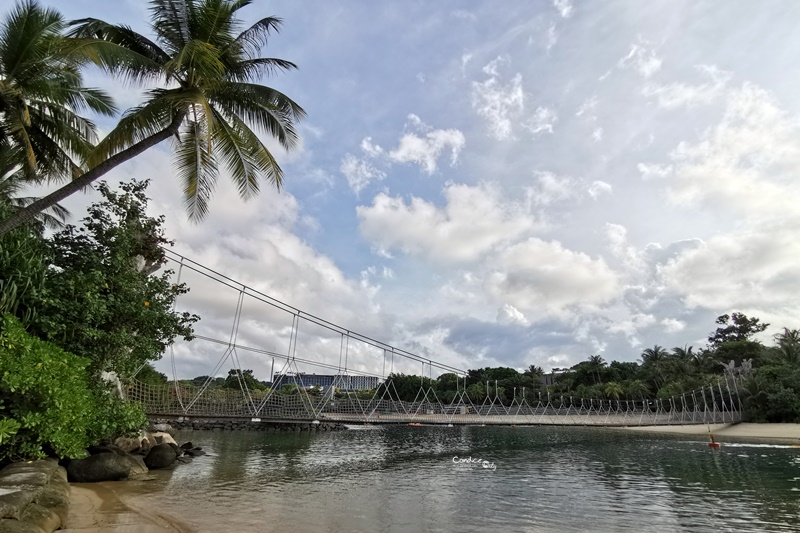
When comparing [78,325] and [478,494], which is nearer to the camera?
[78,325]

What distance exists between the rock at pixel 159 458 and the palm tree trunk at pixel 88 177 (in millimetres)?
5846

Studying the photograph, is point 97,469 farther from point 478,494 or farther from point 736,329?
point 736,329

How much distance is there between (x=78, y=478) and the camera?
7.17 metres

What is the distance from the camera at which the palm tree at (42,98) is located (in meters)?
6.45

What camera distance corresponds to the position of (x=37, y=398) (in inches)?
209

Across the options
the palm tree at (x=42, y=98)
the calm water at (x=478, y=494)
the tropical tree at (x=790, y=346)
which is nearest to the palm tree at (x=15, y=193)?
the palm tree at (x=42, y=98)

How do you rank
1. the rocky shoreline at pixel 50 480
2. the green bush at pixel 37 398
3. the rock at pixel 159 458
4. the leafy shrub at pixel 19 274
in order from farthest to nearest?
the rock at pixel 159 458 → the leafy shrub at pixel 19 274 → the green bush at pixel 37 398 → the rocky shoreline at pixel 50 480

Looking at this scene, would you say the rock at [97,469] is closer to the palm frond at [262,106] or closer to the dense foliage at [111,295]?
the dense foliage at [111,295]

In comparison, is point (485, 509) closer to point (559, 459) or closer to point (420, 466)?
point (420, 466)

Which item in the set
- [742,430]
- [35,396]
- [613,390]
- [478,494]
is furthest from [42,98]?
[613,390]

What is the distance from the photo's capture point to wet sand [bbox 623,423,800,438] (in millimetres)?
22766

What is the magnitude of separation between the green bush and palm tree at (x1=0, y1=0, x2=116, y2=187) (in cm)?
307

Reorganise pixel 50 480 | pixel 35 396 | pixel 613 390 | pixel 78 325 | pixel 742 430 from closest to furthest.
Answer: pixel 35 396
pixel 50 480
pixel 78 325
pixel 742 430
pixel 613 390

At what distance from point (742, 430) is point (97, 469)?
3085cm
